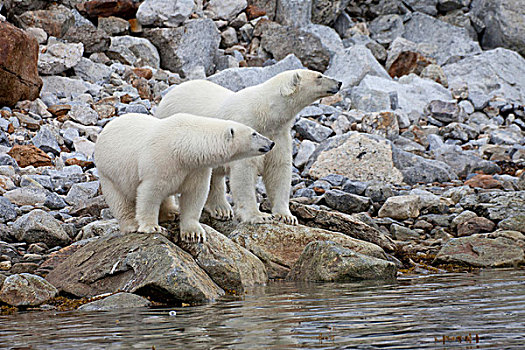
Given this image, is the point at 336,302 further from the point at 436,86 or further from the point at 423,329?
the point at 436,86

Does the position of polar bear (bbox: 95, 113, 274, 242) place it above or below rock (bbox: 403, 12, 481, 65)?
below

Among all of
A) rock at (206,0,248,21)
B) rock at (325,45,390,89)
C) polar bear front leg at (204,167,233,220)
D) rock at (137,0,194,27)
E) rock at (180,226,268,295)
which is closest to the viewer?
rock at (180,226,268,295)

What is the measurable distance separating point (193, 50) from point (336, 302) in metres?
18.3

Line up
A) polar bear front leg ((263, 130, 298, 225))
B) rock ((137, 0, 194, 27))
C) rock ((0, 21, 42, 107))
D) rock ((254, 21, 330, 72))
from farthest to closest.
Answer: rock ((254, 21, 330, 72)) < rock ((137, 0, 194, 27)) < rock ((0, 21, 42, 107)) < polar bear front leg ((263, 130, 298, 225))

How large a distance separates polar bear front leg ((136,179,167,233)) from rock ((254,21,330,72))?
57.1 ft

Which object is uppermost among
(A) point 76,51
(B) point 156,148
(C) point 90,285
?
(A) point 76,51

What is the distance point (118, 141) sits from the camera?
7172 millimetres

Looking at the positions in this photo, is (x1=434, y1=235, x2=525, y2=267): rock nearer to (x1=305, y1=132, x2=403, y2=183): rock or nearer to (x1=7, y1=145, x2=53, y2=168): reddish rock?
(x1=305, y1=132, x2=403, y2=183): rock

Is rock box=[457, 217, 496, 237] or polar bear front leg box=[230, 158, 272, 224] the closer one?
polar bear front leg box=[230, 158, 272, 224]

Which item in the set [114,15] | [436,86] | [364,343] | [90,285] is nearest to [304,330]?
[364,343]

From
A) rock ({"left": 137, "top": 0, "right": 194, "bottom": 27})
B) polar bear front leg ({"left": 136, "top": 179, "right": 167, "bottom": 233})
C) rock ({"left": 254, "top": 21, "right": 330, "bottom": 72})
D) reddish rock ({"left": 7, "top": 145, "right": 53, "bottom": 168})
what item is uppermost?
rock ({"left": 137, "top": 0, "right": 194, "bottom": 27})

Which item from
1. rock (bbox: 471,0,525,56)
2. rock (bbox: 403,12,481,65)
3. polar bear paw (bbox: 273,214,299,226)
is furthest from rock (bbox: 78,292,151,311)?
rock (bbox: 471,0,525,56)

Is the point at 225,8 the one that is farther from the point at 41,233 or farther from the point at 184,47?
the point at 41,233

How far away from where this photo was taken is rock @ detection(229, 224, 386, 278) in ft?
25.6
